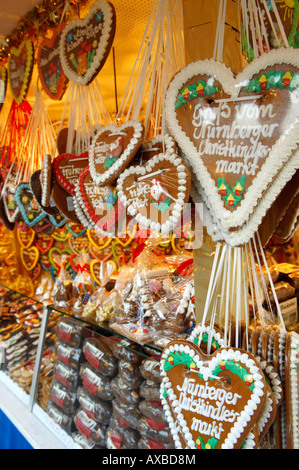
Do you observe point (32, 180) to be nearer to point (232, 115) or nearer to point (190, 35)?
point (190, 35)

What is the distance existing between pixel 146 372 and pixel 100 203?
2.33ft

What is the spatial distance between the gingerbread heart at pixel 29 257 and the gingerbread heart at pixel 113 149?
3.27 metres

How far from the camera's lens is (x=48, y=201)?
4.66 ft

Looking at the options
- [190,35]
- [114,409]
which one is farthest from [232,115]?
[114,409]

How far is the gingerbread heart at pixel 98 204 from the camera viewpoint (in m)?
1.08

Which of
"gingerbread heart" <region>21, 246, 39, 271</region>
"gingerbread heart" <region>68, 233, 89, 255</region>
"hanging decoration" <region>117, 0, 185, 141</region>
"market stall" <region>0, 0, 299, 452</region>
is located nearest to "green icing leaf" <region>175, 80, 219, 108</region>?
"market stall" <region>0, 0, 299, 452</region>

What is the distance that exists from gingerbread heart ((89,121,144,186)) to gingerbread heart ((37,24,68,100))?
619 mm

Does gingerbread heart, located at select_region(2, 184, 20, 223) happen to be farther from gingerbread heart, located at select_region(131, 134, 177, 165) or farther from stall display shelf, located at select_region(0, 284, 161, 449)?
gingerbread heart, located at select_region(131, 134, 177, 165)

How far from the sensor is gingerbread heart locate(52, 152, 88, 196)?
1.33 metres

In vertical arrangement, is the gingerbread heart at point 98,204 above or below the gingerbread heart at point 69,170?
below

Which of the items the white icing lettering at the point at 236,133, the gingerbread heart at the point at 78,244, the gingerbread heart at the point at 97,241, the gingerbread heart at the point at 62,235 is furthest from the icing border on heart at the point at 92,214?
the gingerbread heart at the point at 62,235

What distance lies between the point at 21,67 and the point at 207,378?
5.87ft

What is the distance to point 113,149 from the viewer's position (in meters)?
0.98

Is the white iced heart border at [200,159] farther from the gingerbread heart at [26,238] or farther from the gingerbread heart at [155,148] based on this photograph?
the gingerbread heart at [26,238]
